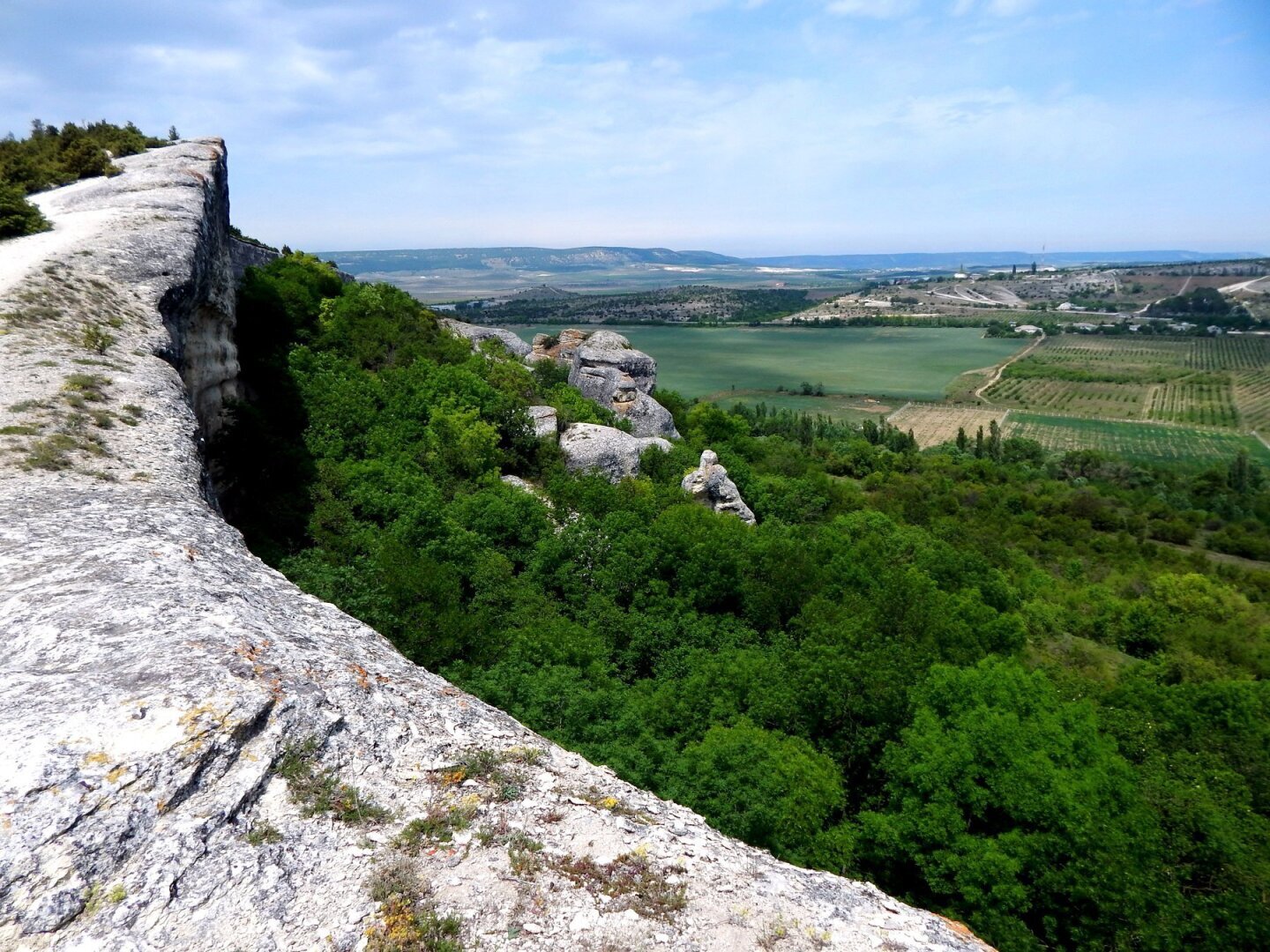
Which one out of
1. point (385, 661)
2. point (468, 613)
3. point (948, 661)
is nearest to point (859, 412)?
point (948, 661)

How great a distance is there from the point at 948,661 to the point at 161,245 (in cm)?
2466

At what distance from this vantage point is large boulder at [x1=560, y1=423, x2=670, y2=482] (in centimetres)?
3002

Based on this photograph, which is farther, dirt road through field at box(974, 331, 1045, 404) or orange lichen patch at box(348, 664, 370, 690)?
dirt road through field at box(974, 331, 1045, 404)

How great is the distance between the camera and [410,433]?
2628 cm

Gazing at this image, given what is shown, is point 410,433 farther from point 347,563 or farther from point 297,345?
point 347,563

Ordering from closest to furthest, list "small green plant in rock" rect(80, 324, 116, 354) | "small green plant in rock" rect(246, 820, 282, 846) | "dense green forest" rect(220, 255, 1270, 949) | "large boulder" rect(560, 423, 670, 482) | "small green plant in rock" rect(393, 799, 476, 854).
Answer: "small green plant in rock" rect(246, 820, 282, 846) → "small green plant in rock" rect(393, 799, 476, 854) → "small green plant in rock" rect(80, 324, 116, 354) → "dense green forest" rect(220, 255, 1270, 949) → "large boulder" rect(560, 423, 670, 482)

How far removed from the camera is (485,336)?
44625 millimetres

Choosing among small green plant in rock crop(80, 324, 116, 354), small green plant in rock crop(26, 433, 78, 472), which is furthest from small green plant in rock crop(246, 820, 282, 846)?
small green plant in rock crop(80, 324, 116, 354)

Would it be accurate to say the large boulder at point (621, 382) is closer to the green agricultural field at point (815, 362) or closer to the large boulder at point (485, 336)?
the large boulder at point (485, 336)

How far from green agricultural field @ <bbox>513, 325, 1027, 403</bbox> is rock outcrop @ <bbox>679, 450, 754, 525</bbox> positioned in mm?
83707

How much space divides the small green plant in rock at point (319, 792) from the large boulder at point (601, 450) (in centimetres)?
2386

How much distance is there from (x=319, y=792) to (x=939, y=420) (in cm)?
11578

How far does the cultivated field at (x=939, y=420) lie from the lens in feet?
326

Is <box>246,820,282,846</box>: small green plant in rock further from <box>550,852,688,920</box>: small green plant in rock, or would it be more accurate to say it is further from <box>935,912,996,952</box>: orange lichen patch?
<box>935,912,996,952</box>: orange lichen patch
